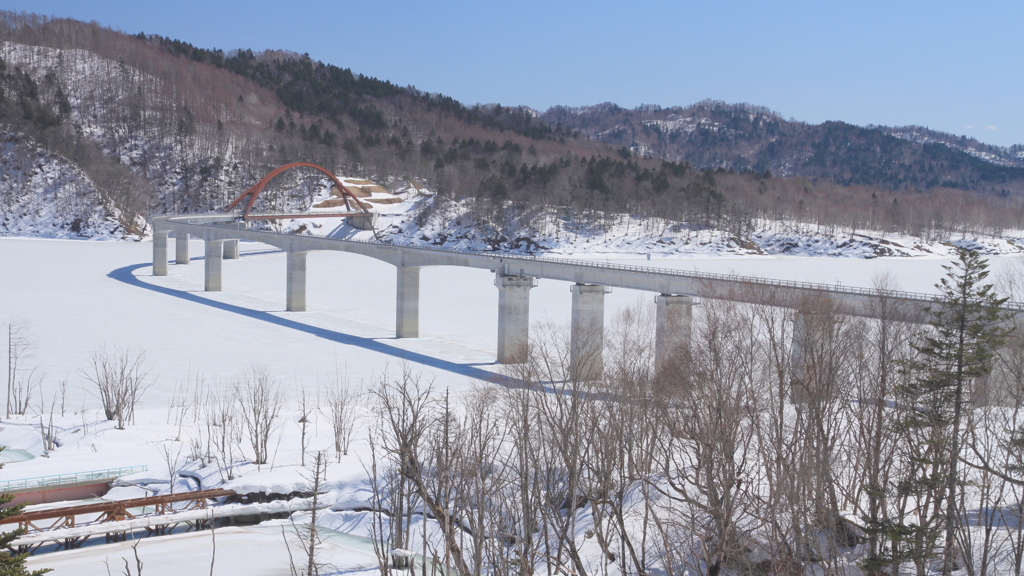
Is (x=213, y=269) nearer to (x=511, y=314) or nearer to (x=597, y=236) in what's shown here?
(x=511, y=314)

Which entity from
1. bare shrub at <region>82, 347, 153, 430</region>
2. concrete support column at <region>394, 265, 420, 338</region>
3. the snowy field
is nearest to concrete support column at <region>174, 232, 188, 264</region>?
the snowy field

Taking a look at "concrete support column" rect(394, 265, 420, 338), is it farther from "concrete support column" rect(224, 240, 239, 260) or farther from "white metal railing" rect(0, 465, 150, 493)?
"concrete support column" rect(224, 240, 239, 260)

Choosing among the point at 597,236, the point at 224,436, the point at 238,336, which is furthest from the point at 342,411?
the point at 597,236

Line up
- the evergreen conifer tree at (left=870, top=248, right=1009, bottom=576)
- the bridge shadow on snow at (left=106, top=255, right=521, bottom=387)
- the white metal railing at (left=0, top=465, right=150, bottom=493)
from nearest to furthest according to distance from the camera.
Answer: the evergreen conifer tree at (left=870, top=248, right=1009, bottom=576)
the white metal railing at (left=0, top=465, right=150, bottom=493)
the bridge shadow on snow at (left=106, top=255, right=521, bottom=387)

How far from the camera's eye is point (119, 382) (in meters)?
31.0

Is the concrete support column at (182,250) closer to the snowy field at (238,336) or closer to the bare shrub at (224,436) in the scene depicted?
the snowy field at (238,336)

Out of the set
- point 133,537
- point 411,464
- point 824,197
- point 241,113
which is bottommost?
point 133,537

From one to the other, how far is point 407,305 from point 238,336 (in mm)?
10067

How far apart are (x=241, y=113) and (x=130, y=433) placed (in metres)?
168

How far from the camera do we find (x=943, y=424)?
685 inches

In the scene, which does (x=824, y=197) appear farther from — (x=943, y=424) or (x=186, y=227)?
(x=943, y=424)

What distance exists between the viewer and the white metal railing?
22516mm

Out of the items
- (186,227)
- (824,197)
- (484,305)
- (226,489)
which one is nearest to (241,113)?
(186,227)

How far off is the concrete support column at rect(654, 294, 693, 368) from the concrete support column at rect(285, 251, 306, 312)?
31.5 meters
